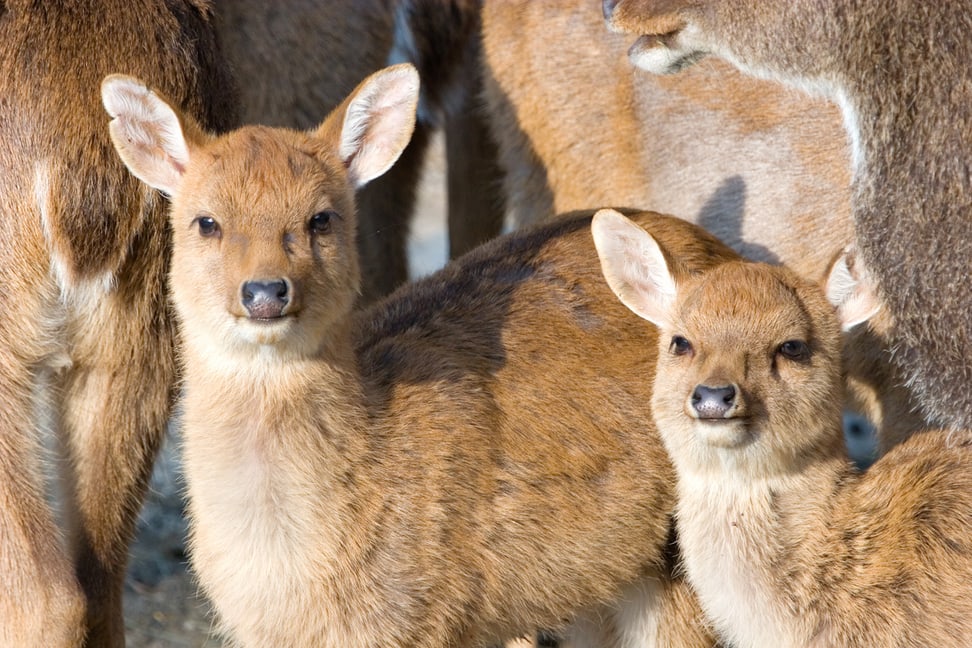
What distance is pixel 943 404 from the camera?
199 inches

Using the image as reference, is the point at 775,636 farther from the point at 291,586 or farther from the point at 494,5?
the point at 494,5

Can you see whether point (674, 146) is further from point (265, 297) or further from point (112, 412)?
point (265, 297)

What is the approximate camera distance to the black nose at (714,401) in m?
4.68

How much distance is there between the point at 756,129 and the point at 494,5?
154 cm

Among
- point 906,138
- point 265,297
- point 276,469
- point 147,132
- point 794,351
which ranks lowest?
point 794,351

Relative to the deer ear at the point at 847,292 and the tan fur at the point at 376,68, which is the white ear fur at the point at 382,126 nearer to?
the deer ear at the point at 847,292

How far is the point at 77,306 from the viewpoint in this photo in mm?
5238

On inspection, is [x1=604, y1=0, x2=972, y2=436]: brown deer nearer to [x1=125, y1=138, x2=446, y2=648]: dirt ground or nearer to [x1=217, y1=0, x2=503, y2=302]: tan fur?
[x1=217, y1=0, x2=503, y2=302]: tan fur

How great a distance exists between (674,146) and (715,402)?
8.33 feet

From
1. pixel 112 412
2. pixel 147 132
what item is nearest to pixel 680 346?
pixel 147 132

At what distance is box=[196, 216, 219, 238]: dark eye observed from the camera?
4812 mm

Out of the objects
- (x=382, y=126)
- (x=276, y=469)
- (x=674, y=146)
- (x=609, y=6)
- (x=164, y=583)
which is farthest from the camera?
(x=164, y=583)

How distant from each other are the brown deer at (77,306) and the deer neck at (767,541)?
186 cm

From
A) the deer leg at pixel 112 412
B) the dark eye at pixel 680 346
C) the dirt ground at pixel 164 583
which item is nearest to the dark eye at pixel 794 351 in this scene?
the dark eye at pixel 680 346
